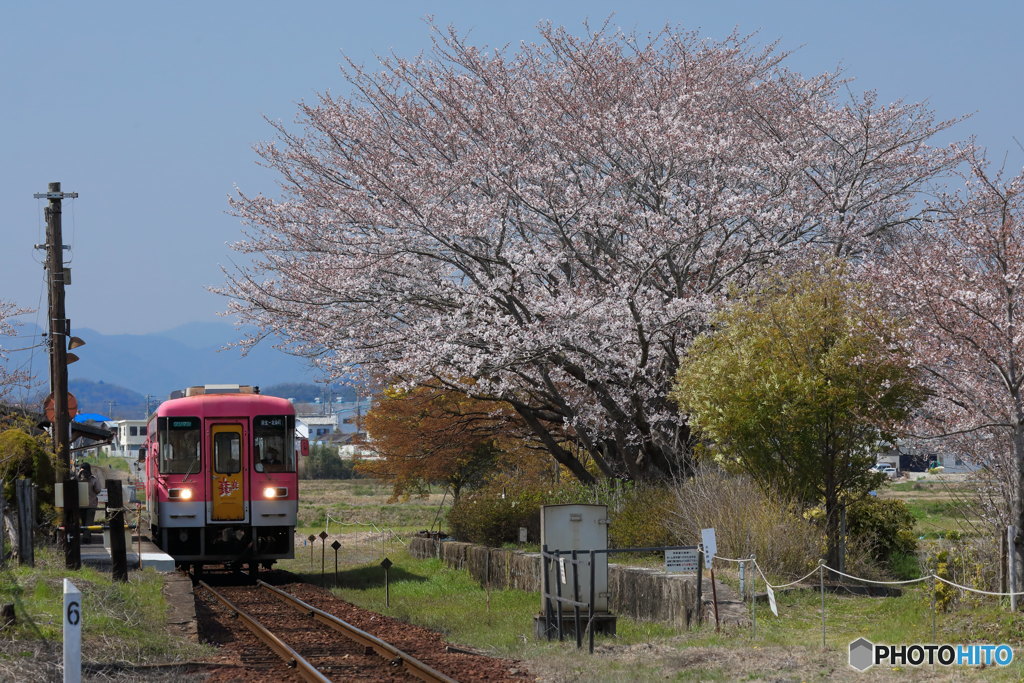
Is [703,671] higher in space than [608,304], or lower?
lower

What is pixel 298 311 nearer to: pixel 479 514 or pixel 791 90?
pixel 479 514

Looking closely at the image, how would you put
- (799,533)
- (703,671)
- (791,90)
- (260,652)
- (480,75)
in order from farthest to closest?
(791,90) < (480,75) < (799,533) < (260,652) < (703,671)

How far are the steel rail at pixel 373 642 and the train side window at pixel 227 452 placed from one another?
10.3 feet

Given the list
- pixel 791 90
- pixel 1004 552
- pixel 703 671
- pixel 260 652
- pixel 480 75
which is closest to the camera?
pixel 703 671

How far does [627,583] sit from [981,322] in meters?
5.71

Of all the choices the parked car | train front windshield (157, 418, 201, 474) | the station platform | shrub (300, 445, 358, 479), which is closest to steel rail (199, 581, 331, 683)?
train front windshield (157, 418, 201, 474)

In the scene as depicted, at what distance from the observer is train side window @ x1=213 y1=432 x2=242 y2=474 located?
20.0 meters

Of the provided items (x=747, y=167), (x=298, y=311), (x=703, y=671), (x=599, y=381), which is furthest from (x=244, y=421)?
(x=703, y=671)

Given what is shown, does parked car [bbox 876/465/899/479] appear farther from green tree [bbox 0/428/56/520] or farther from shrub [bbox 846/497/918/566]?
green tree [bbox 0/428/56/520]

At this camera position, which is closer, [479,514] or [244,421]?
[244,421]

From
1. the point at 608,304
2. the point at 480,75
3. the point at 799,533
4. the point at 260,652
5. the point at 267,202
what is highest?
the point at 480,75

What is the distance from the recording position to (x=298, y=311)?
2209 cm

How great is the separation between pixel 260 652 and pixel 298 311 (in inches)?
418

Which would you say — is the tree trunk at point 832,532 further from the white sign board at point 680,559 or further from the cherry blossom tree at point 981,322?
the white sign board at point 680,559
